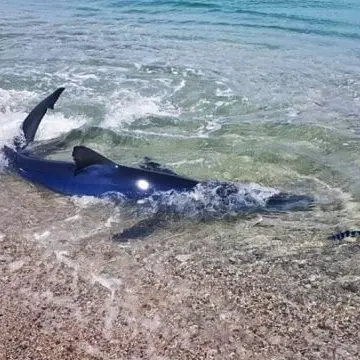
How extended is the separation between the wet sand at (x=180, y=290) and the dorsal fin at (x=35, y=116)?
2.92 meters

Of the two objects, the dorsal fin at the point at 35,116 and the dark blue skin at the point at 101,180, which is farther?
the dorsal fin at the point at 35,116

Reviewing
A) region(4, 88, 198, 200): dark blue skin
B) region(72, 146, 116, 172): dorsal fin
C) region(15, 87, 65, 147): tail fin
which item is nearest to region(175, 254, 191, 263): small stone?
region(4, 88, 198, 200): dark blue skin

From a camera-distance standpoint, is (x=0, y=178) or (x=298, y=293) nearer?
(x=298, y=293)

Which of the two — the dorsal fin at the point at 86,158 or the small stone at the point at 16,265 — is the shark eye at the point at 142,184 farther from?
the small stone at the point at 16,265

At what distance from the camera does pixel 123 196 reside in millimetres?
7059

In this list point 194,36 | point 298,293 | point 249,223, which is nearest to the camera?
point 298,293

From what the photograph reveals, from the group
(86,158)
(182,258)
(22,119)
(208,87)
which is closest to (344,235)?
(182,258)

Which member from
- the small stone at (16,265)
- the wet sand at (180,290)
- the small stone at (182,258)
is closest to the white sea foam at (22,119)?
the small stone at (16,265)

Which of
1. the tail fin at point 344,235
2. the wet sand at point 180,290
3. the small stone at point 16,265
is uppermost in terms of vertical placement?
the small stone at point 16,265

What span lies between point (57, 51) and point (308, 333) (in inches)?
558

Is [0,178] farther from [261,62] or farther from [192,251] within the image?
[261,62]

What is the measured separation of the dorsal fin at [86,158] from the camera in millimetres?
7035

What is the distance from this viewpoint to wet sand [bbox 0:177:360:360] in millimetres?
4426

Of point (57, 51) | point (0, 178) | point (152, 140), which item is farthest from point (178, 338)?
point (57, 51)
